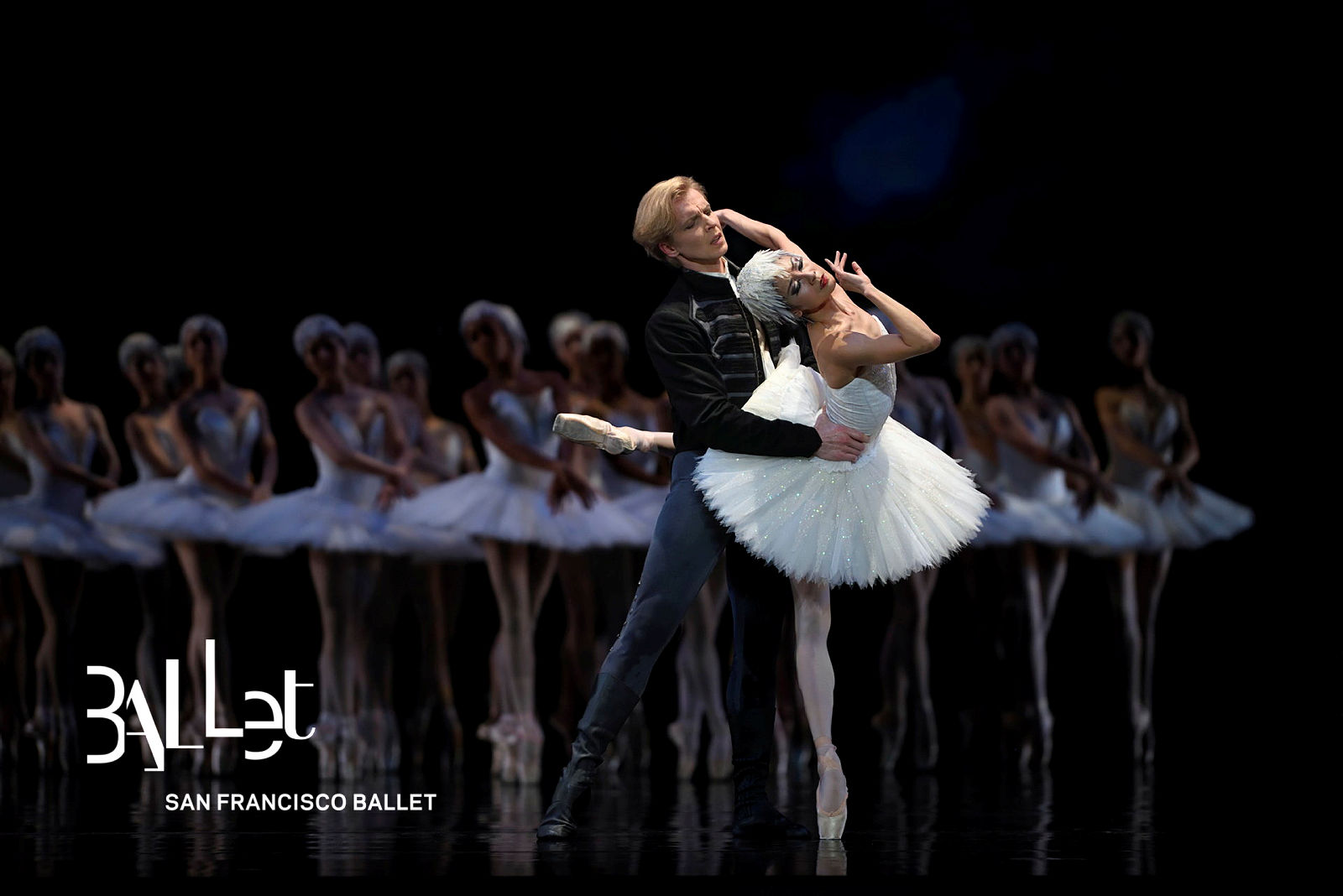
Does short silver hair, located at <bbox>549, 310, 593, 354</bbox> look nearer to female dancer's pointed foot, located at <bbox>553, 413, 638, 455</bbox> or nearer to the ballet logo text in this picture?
the ballet logo text

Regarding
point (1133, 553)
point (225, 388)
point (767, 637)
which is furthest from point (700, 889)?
point (1133, 553)

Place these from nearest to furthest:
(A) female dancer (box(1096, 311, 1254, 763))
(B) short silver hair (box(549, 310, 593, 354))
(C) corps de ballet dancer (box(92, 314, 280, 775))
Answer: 1. (C) corps de ballet dancer (box(92, 314, 280, 775))
2. (B) short silver hair (box(549, 310, 593, 354))
3. (A) female dancer (box(1096, 311, 1254, 763))

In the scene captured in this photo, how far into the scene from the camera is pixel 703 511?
153 inches

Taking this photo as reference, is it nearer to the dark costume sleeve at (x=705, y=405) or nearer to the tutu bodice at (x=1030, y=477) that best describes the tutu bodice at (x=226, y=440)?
the tutu bodice at (x=1030, y=477)

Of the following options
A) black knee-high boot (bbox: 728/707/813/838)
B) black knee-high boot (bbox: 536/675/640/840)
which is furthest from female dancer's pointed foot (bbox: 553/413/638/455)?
black knee-high boot (bbox: 728/707/813/838)

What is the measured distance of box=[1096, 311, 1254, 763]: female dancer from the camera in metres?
7.44

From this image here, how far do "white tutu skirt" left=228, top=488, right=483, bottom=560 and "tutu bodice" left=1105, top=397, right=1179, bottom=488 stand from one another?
282 cm

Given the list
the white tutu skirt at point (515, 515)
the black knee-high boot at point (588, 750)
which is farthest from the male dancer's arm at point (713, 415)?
the white tutu skirt at point (515, 515)

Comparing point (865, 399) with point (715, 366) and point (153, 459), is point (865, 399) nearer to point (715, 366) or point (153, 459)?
point (715, 366)

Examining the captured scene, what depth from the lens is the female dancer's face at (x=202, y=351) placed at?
6594 mm

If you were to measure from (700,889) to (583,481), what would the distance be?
134 inches

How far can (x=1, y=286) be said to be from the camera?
26.9 feet

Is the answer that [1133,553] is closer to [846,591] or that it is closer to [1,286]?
[846,591]

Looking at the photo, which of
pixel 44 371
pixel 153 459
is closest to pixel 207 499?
pixel 153 459
